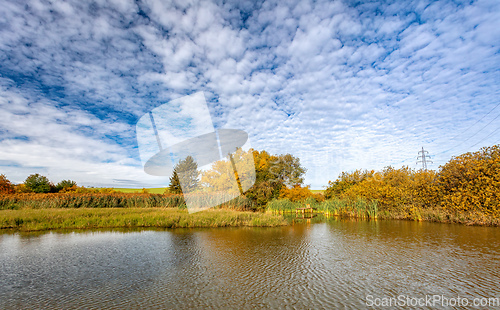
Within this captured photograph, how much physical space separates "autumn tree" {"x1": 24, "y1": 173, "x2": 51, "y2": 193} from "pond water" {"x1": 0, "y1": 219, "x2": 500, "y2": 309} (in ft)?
119

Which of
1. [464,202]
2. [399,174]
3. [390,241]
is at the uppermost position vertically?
[399,174]

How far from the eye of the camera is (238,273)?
18.9 ft

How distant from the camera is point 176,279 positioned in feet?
17.5

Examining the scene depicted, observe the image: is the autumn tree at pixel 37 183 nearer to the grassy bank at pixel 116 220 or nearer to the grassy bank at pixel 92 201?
the grassy bank at pixel 92 201

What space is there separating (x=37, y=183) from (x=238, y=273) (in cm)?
4584

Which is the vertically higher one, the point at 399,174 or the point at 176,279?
the point at 399,174

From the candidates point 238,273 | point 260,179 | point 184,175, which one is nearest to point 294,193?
point 260,179

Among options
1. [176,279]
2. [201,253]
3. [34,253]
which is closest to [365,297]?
[176,279]

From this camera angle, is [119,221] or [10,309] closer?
[10,309]

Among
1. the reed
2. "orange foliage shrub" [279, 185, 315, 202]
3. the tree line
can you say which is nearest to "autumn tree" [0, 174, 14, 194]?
the tree line

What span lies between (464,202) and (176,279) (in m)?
18.4

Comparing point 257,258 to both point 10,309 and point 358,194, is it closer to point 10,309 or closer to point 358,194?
point 10,309

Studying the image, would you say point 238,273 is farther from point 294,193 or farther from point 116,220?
point 294,193

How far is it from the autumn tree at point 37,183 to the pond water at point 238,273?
3625 centimetres
